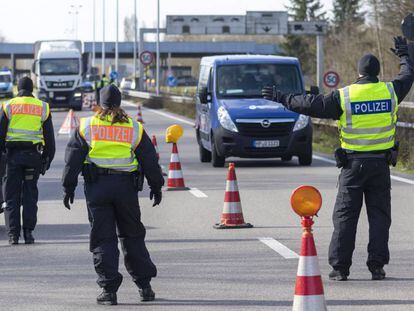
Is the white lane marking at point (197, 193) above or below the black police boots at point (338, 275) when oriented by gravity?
below

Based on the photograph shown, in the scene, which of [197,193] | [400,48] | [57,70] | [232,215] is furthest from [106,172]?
[57,70]

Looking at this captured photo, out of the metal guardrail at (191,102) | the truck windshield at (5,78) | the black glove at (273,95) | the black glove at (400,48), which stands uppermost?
the black glove at (400,48)

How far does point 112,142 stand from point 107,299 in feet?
3.75

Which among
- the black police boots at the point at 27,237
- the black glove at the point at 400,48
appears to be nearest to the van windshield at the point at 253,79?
the black police boots at the point at 27,237

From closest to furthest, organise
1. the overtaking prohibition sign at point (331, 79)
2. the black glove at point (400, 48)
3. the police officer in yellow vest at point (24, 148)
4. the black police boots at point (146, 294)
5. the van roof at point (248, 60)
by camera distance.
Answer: the black police boots at point (146, 294) → the black glove at point (400, 48) → the police officer in yellow vest at point (24, 148) → the van roof at point (248, 60) → the overtaking prohibition sign at point (331, 79)

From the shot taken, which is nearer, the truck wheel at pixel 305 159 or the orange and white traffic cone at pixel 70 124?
the truck wheel at pixel 305 159

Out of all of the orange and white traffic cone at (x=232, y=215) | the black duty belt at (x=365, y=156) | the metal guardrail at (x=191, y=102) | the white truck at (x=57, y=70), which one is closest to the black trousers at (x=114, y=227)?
the black duty belt at (x=365, y=156)

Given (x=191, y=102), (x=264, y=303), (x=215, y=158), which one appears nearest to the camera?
(x=264, y=303)

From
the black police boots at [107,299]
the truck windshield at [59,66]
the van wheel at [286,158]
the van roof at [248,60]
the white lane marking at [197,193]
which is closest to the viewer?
the black police boots at [107,299]

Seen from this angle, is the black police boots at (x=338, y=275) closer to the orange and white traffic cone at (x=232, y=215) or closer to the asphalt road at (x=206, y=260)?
the asphalt road at (x=206, y=260)

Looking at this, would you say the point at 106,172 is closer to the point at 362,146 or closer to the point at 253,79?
the point at 362,146

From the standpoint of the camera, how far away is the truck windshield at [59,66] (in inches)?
2196

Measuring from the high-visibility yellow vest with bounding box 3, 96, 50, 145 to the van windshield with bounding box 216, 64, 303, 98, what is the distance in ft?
34.1

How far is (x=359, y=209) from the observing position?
1020 centimetres
